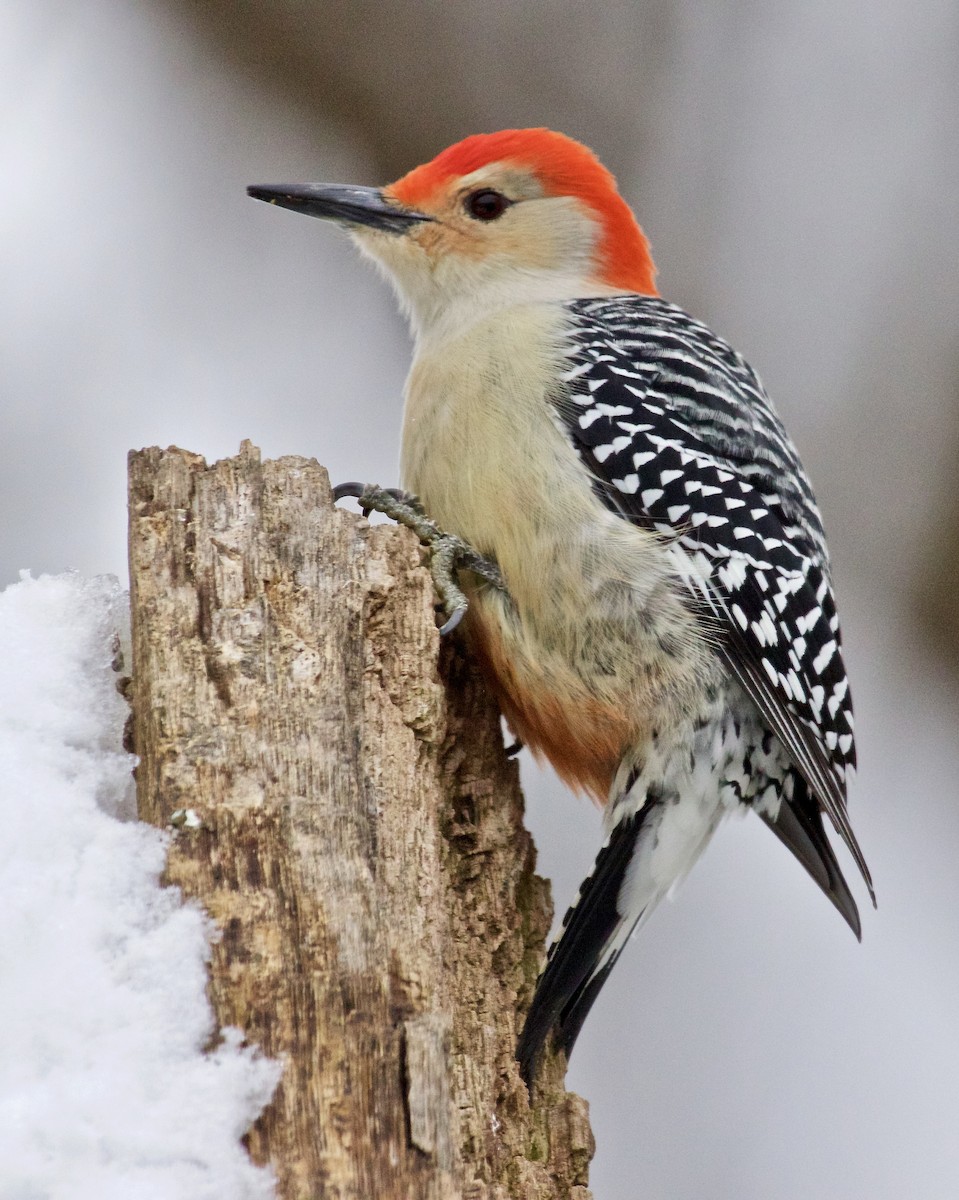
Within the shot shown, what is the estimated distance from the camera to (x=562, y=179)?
161 inches

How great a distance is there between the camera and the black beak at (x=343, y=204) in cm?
Result: 378

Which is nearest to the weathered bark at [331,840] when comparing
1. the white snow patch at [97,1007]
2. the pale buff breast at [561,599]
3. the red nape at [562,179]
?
the white snow patch at [97,1007]

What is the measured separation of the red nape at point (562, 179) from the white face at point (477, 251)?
0.10 feet

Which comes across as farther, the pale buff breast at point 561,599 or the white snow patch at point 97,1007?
the pale buff breast at point 561,599

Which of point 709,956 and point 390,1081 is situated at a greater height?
point 709,956

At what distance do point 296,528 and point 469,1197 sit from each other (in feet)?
4.31

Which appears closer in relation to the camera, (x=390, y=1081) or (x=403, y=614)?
(x=390, y=1081)

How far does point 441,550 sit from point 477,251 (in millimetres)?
1288

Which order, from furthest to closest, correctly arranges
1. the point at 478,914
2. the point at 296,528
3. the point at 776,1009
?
the point at 776,1009 → the point at 478,914 → the point at 296,528

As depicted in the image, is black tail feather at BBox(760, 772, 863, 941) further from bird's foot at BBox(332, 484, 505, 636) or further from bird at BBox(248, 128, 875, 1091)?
bird's foot at BBox(332, 484, 505, 636)

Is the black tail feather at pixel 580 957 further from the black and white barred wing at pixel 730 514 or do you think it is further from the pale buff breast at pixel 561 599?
the black and white barred wing at pixel 730 514

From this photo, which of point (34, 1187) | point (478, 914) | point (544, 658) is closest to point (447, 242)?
point (544, 658)

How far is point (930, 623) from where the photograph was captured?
4641 mm

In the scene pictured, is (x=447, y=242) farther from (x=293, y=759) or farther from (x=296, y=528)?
(x=293, y=759)
